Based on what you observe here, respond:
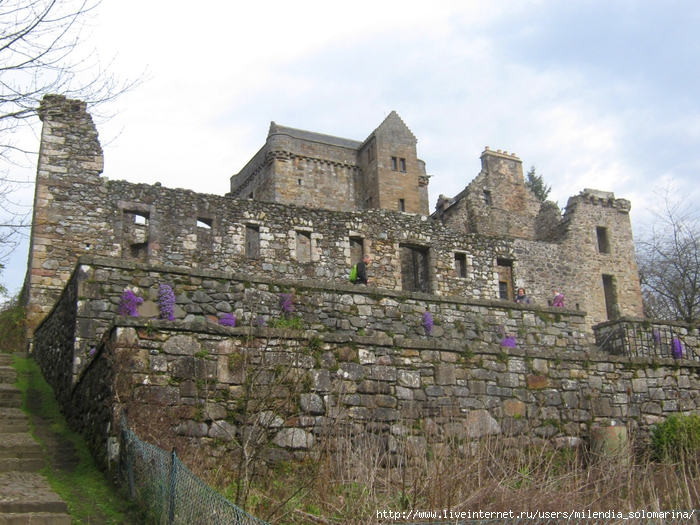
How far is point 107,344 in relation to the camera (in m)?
8.45

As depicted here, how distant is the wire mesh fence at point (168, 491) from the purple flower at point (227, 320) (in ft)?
15.6

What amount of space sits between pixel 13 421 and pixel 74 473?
2107 mm

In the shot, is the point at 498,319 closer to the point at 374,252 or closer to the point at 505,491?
the point at 374,252

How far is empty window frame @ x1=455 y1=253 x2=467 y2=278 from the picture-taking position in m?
22.1

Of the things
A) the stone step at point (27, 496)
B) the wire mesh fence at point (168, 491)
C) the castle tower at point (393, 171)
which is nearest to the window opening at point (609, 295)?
the castle tower at point (393, 171)

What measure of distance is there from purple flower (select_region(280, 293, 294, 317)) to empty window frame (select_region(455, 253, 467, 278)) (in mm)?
9638

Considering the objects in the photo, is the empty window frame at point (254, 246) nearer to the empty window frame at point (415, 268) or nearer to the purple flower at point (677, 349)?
the empty window frame at point (415, 268)

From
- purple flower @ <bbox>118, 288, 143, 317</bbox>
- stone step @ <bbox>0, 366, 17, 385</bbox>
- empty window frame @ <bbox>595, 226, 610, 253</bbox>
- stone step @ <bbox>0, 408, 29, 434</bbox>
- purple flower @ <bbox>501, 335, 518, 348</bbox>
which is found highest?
empty window frame @ <bbox>595, 226, 610, 253</bbox>

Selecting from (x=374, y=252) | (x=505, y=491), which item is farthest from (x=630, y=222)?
(x=505, y=491)

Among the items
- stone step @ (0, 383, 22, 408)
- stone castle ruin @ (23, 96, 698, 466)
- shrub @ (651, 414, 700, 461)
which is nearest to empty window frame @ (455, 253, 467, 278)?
stone castle ruin @ (23, 96, 698, 466)

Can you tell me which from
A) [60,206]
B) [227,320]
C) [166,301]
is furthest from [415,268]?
[166,301]

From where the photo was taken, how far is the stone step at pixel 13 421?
9422 mm

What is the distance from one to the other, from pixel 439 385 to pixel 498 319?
17.8 feet

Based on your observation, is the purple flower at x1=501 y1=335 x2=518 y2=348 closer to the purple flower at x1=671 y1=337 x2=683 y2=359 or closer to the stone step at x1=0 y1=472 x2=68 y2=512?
the purple flower at x1=671 y1=337 x2=683 y2=359
